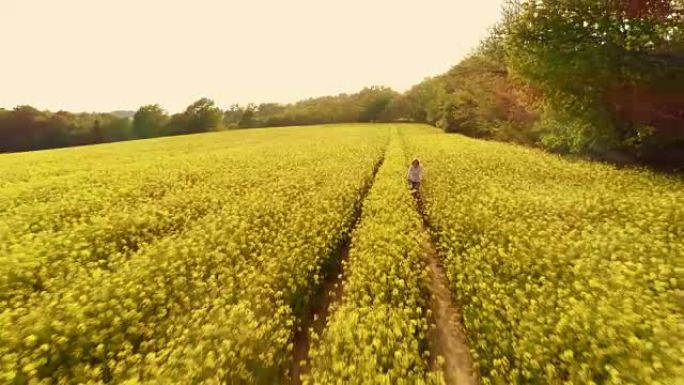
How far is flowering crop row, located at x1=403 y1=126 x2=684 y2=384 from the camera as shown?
18.0 ft

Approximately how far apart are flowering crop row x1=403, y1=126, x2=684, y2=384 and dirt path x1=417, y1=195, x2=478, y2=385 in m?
0.29

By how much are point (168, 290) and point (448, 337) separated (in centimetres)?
554

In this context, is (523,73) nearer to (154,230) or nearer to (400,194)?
(400,194)

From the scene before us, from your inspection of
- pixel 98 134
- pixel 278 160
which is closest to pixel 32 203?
pixel 278 160

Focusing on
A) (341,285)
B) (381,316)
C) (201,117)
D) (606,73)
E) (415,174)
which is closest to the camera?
(381,316)

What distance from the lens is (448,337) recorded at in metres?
7.63

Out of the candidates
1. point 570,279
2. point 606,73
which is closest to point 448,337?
point 570,279

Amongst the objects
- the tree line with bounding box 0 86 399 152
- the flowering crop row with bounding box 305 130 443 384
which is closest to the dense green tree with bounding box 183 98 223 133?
the tree line with bounding box 0 86 399 152

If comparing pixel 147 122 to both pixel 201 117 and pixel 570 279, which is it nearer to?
pixel 201 117

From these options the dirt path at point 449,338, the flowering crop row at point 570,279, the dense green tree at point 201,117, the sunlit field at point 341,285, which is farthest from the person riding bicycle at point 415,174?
the dense green tree at point 201,117

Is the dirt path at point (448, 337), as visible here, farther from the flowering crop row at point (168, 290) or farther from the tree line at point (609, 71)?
the tree line at point (609, 71)

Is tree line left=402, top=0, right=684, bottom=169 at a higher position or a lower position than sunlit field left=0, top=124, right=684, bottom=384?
higher

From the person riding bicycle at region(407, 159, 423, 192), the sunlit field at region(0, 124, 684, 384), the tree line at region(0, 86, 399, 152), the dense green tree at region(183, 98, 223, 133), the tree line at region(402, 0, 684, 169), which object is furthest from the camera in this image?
the dense green tree at region(183, 98, 223, 133)

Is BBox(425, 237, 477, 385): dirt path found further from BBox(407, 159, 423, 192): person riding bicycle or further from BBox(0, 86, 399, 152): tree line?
BBox(0, 86, 399, 152): tree line
